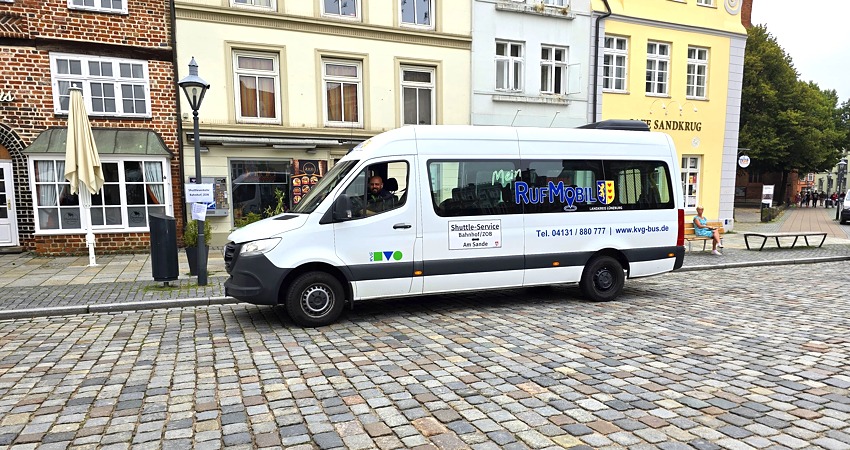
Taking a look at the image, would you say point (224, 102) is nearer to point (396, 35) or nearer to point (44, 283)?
point (396, 35)

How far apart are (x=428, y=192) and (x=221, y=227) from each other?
9.76 meters

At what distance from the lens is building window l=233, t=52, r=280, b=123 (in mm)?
14375

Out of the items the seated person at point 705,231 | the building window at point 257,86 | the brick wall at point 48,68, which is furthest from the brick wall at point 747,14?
the brick wall at point 48,68

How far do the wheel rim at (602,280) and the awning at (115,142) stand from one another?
1168 centimetres

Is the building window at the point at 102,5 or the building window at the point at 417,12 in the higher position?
the building window at the point at 417,12

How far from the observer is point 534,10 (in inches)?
666

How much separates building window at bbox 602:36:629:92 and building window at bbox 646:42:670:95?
103 cm

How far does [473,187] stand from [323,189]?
208cm

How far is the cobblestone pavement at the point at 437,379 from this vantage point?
11.3 feet

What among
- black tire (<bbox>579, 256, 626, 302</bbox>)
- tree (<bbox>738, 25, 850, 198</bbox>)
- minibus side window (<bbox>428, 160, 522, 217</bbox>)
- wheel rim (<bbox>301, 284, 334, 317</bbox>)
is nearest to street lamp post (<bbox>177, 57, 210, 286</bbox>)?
wheel rim (<bbox>301, 284, 334, 317</bbox>)

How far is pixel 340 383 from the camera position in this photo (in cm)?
441

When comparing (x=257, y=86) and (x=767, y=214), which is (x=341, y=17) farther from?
(x=767, y=214)

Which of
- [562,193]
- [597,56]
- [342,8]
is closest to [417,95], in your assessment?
[342,8]

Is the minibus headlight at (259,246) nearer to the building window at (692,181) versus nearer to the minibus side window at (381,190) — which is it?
the minibus side window at (381,190)
